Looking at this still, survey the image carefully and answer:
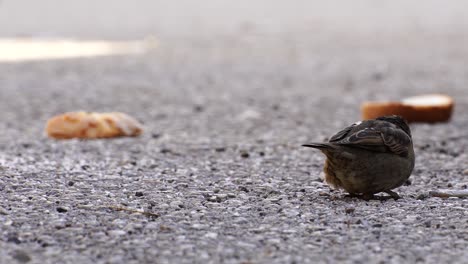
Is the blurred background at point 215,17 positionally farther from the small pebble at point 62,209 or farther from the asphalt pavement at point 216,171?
the small pebble at point 62,209

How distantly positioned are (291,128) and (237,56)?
27.1ft

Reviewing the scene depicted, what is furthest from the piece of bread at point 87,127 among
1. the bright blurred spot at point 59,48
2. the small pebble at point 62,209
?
the bright blurred spot at point 59,48

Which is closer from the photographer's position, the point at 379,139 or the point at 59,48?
the point at 379,139

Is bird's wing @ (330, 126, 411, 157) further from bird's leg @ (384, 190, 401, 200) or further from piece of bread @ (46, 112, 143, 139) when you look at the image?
piece of bread @ (46, 112, 143, 139)

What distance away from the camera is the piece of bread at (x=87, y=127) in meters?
8.00

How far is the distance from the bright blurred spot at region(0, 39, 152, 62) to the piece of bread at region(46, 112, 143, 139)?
8578 mm

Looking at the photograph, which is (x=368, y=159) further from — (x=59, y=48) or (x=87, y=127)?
(x=59, y=48)

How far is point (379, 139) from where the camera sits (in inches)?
196

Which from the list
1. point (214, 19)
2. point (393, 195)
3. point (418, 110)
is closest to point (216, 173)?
point (393, 195)

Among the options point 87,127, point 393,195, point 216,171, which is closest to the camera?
point 393,195

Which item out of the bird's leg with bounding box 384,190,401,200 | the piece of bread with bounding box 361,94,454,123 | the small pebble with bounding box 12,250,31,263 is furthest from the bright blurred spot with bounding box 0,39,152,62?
the small pebble with bounding box 12,250,31,263

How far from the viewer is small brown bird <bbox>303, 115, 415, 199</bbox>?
4922 millimetres

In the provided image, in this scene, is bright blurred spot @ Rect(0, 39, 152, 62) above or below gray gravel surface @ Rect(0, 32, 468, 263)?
above

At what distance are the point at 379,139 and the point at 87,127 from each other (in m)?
3.85
